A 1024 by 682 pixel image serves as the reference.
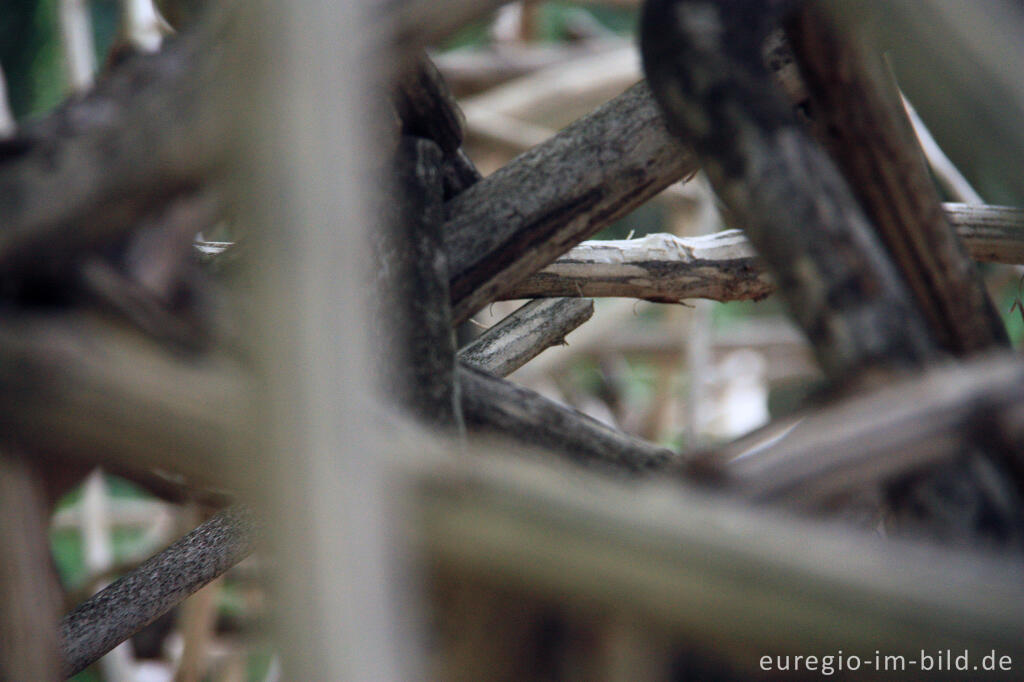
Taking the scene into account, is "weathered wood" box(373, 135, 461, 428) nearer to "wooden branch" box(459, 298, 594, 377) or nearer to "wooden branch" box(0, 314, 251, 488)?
"wooden branch" box(0, 314, 251, 488)

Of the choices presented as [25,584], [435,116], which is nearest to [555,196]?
[435,116]

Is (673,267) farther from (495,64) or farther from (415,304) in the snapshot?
(495,64)

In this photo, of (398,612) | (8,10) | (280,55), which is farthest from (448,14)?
(8,10)

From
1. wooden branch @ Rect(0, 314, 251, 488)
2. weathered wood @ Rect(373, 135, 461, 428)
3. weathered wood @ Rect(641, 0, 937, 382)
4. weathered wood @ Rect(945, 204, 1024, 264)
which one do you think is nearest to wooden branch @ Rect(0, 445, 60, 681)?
wooden branch @ Rect(0, 314, 251, 488)

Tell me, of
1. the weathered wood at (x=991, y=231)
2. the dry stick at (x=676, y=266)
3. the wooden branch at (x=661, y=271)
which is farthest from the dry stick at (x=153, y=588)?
the weathered wood at (x=991, y=231)

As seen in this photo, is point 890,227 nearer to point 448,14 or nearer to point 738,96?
point 738,96

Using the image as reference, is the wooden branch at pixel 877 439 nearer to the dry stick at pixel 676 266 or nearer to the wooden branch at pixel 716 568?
the wooden branch at pixel 716 568
